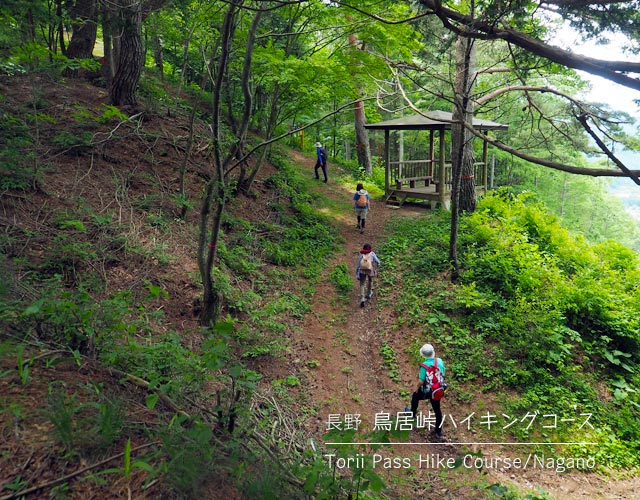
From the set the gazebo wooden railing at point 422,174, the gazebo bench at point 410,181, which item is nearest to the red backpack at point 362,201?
the gazebo wooden railing at point 422,174

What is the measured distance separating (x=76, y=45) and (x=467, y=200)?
40.4 feet

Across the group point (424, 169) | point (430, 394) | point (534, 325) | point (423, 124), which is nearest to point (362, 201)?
point (423, 124)

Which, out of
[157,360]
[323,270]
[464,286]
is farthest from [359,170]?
[157,360]

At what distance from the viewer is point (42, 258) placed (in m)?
5.32

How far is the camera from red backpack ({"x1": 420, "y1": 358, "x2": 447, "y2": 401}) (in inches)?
228

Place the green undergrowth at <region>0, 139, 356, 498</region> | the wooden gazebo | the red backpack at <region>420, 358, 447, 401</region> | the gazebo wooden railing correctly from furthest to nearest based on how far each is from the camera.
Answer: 1. the gazebo wooden railing
2. the wooden gazebo
3. the red backpack at <region>420, 358, 447, 401</region>
4. the green undergrowth at <region>0, 139, 356, 498</region>

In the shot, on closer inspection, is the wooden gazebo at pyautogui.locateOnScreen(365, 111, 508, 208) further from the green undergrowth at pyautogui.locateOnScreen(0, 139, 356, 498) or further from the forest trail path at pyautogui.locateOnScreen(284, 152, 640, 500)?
the green undergrowth at pyautogui.locateOnScreen(0, 139, 356, 498)

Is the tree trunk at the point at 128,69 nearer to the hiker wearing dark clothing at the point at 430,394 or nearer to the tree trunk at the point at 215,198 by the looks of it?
the tree trunk at the point at 215,198

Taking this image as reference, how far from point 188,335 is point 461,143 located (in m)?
5.98

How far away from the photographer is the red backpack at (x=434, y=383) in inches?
228

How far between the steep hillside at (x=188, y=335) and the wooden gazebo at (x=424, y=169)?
144 cm

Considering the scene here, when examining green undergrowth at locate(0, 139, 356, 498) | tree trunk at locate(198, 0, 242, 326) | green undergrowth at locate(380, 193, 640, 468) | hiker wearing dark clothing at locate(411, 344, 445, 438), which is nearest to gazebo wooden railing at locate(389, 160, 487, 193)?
green undergrowth at locate(380, 193, 640, 468)

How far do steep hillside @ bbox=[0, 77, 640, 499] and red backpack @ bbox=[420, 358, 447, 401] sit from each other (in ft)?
2.44

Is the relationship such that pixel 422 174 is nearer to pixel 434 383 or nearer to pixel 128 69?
pixel 128 69
